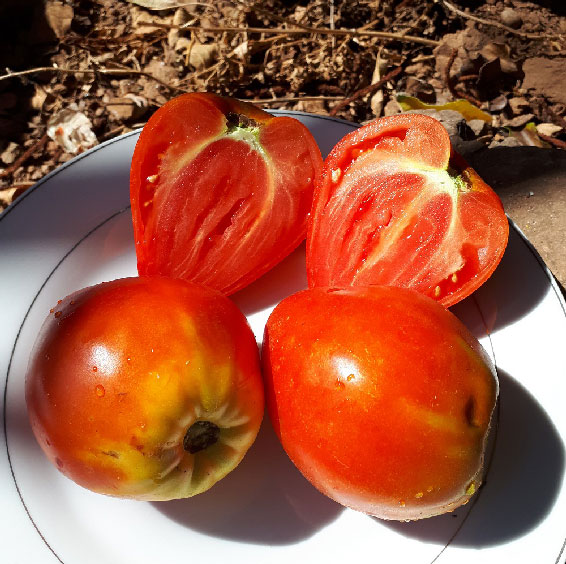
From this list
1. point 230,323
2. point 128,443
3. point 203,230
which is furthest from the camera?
point 203,230

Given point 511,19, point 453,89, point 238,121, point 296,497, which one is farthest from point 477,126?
point 296,497

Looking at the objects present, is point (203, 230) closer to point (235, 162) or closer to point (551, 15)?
point (235, 162)

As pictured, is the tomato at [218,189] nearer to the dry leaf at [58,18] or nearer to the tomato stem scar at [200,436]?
the tomato stem scar at [200,436]

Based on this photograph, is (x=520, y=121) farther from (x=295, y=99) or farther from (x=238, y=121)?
(x=238, y=121)

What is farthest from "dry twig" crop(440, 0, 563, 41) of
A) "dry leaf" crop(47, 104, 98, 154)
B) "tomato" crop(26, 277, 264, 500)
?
"tomato" crop(26, 277, 264, 500)

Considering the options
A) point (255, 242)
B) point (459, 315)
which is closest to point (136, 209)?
point (255, 242)

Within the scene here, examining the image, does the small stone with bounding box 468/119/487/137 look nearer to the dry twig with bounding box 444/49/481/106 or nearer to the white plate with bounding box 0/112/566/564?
the dry twig with bounding box 444/49/481/106
